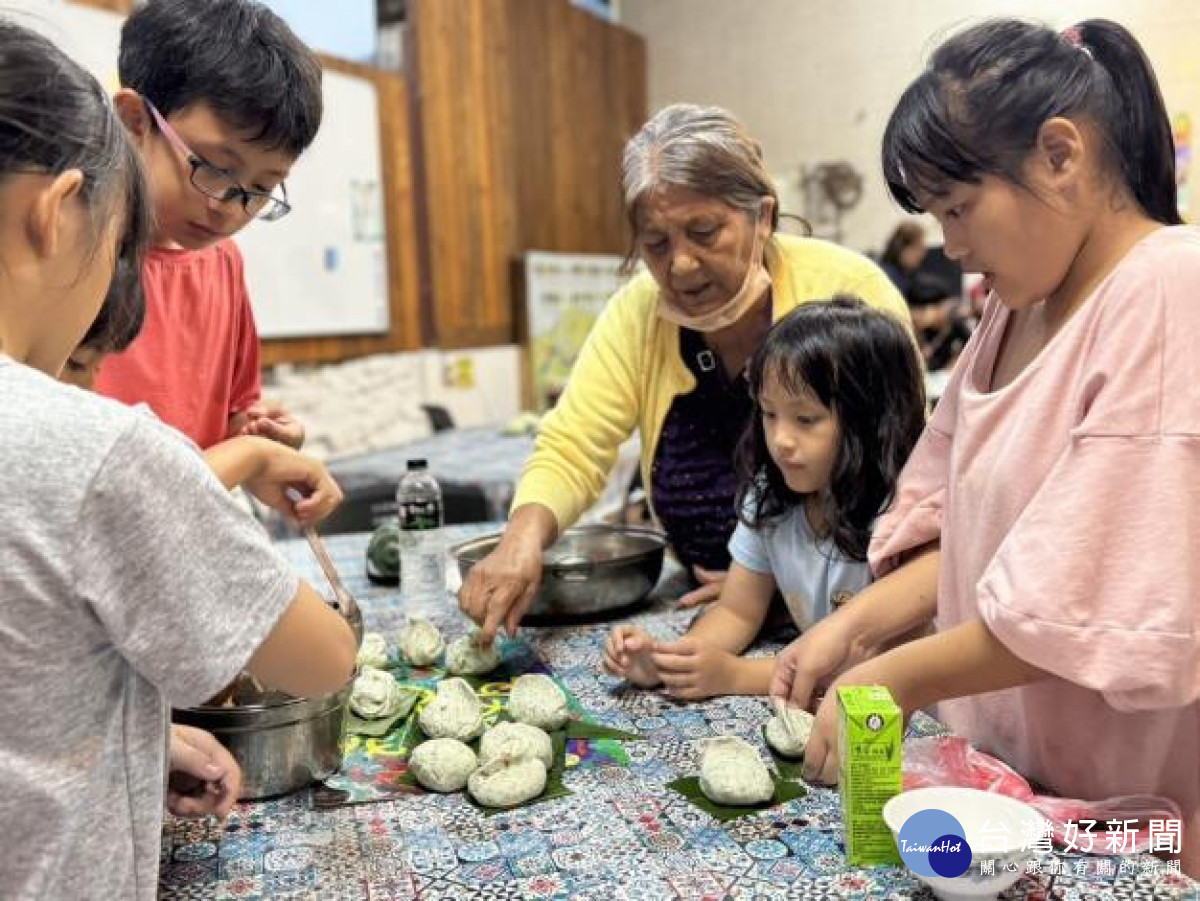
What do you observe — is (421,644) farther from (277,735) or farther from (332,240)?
(332,240)

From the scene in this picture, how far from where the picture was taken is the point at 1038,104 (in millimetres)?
974

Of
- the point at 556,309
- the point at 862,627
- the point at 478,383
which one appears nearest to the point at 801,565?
the point at 862,627

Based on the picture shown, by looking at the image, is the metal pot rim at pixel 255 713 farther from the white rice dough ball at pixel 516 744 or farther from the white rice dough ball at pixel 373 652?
the white rice dough ball at pixel 373 652

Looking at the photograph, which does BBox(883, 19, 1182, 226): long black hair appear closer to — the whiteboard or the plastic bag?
the plastic bag

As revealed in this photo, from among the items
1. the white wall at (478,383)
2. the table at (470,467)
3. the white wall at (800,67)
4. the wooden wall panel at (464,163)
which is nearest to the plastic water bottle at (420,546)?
the table at (470,467)

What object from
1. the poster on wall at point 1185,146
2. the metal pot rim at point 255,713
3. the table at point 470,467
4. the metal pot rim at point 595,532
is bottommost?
the table at point 470,467

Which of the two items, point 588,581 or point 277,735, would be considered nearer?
point 277,735

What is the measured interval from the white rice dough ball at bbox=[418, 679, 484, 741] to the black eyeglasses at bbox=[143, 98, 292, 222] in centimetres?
72

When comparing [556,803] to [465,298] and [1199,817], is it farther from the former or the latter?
[465,298]

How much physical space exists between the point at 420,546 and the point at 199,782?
794 mm

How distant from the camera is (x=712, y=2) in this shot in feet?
24.0

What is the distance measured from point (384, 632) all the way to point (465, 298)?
164 inches

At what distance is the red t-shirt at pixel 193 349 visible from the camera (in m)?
1.65

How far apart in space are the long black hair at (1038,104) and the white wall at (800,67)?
19.3ft
